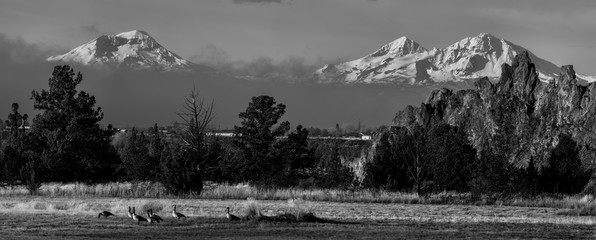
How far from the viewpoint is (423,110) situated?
186000 mm

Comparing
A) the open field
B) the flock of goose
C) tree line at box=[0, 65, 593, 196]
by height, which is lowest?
the open field

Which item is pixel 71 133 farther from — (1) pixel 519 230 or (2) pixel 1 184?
(1) pixel 519 230

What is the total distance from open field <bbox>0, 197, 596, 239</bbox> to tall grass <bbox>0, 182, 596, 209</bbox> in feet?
28.6

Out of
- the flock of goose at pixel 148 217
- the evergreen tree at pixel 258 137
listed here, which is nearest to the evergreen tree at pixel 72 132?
the evergreen tree at pixel 258 137

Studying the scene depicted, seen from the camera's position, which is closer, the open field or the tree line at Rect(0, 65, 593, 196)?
the open field

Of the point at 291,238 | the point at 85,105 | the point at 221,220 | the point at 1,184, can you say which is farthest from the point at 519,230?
the point at 85,105

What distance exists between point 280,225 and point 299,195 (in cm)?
2001

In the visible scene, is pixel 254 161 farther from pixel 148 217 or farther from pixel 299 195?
pixel 148 217

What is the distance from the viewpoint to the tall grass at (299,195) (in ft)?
165

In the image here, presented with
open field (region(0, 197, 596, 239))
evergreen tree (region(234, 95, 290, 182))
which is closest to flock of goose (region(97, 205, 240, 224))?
open field (region(0, 197, 596, 239))

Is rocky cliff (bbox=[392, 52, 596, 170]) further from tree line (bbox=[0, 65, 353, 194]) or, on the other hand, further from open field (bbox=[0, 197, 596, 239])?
open field (bbox=[0, 197, 596, 239])

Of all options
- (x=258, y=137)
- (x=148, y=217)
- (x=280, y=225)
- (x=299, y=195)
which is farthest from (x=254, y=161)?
(x=280, y=225)

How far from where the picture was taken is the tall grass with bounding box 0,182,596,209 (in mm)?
50188

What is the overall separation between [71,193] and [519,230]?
1242 inches
